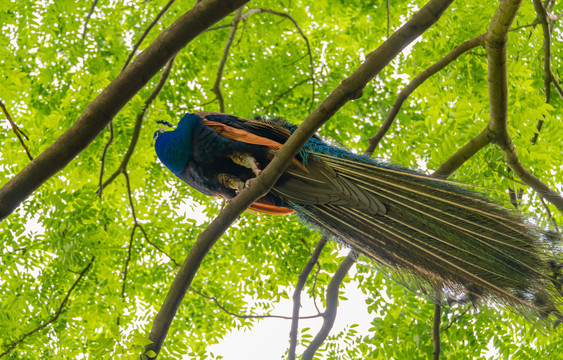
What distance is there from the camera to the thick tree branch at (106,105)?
194cm

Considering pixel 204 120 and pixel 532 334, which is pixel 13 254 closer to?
pixel 204 120

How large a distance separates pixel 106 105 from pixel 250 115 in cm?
218

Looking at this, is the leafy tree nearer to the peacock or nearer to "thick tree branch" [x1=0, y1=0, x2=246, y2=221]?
the peacock

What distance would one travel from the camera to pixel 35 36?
5062mm

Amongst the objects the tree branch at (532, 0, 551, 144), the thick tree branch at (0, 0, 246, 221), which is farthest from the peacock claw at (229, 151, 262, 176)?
the tree branch at (532, 0, 551, 144)

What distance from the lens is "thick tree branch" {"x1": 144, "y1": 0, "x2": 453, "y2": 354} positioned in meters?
2.13

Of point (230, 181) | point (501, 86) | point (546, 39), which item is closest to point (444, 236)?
point (501, 86)

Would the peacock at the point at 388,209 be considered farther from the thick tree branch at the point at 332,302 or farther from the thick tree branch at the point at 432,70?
the thick tree branch at the point at 332,302

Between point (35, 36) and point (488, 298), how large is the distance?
181 inches

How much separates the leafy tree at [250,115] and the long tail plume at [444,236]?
12cm

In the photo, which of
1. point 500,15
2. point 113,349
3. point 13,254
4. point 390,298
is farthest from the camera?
point 390,298

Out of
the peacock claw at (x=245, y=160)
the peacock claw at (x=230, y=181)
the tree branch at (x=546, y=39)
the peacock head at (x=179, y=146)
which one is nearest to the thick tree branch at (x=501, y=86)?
the tree branch at (x=546, y=39)

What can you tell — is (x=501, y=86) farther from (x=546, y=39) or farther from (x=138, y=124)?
(x=138, y=124)

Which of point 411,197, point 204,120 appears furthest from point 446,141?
point 204,120
